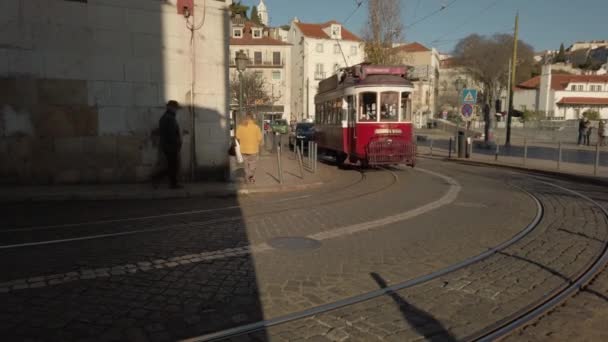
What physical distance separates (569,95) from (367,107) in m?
85.6

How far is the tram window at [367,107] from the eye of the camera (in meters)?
14.7

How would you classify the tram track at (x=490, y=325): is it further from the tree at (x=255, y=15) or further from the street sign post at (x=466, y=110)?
the tree at (x=255, y=15)

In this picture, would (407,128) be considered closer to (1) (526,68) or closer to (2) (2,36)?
(2) (2,36)

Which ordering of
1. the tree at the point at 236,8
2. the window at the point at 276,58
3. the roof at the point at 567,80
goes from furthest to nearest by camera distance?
the roof at the point at 567,80 < the window at the point at 276,58 < the tree at the point at 236,8

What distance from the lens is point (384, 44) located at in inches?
1457

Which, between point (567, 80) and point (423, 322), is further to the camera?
point (567, 80)

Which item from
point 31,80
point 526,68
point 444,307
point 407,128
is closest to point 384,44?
point 407,128

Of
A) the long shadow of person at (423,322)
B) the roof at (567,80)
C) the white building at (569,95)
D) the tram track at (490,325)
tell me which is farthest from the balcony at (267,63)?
the long shadow of person at (423,322)

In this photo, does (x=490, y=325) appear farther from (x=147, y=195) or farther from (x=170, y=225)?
(x=147, y=195)

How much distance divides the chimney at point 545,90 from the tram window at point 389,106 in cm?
8221

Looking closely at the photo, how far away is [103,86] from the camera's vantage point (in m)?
10.7

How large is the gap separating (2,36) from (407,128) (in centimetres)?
1107

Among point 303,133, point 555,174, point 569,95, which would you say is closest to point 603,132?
point 555,174

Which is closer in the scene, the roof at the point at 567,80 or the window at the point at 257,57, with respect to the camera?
the window at the point at 257,57
